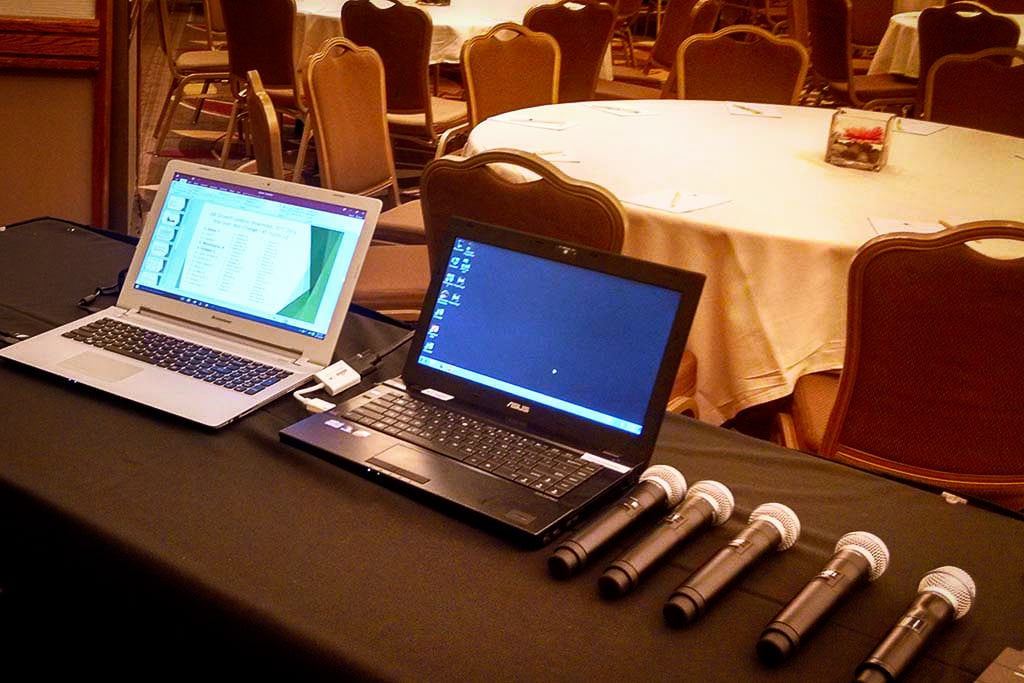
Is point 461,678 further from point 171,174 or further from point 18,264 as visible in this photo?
point 18,264

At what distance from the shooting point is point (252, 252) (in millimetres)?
1491

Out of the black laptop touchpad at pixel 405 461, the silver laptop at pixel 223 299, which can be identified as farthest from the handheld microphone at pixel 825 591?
the silver laptop at pixel 223 299

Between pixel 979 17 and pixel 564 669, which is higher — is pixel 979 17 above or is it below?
above

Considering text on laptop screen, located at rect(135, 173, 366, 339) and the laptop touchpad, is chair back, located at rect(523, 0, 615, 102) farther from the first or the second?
the laptop touchpad

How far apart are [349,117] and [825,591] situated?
2.58 m

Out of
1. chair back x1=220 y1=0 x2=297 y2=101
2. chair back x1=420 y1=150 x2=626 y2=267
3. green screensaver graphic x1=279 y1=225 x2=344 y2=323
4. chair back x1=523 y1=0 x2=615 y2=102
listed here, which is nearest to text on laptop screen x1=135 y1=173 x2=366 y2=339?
green screensaver graphic x1=279 y1=225 x2=344 y2=323

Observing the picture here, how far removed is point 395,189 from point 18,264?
1.83 metres

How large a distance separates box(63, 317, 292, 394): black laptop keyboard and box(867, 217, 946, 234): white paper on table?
4.89 ft

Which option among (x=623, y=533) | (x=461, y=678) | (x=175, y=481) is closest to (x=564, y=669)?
(x=461, y=678)

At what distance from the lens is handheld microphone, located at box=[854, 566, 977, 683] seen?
2.78 ft

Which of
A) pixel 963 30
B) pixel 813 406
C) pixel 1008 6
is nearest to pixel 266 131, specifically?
pixel 813 406

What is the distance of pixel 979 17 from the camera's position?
495 cm

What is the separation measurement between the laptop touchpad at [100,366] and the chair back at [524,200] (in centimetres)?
65

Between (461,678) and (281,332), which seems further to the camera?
(281,332)
